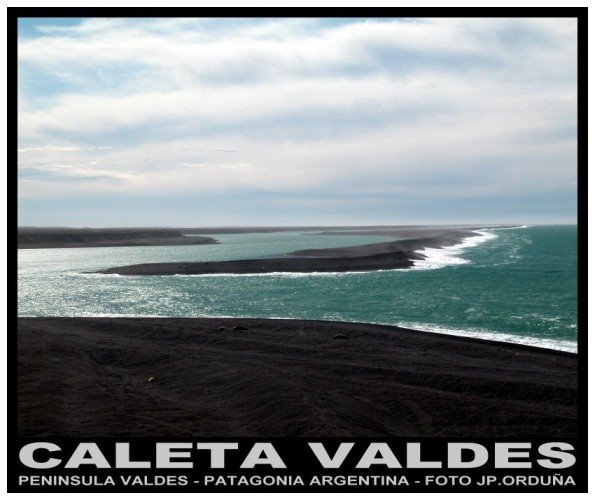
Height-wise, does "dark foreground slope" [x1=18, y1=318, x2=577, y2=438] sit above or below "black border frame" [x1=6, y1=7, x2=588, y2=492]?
below

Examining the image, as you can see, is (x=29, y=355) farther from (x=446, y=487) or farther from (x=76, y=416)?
(x=446, y=487)

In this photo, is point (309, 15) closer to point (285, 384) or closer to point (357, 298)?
point (285, 384)

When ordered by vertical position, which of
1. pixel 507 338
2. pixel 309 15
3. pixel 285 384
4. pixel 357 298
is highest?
pixel 309 15

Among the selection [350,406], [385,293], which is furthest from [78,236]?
[350,406]

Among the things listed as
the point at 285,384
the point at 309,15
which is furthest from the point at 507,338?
the point at 309,15

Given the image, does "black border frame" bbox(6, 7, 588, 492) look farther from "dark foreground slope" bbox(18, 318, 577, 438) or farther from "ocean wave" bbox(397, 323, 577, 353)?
"ocean wave" bbox(397, 323, 577, 353)

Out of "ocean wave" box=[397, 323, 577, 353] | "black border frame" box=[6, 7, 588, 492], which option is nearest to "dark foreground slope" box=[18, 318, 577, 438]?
"ocean wave" box=[397, 323, 577, 353]
